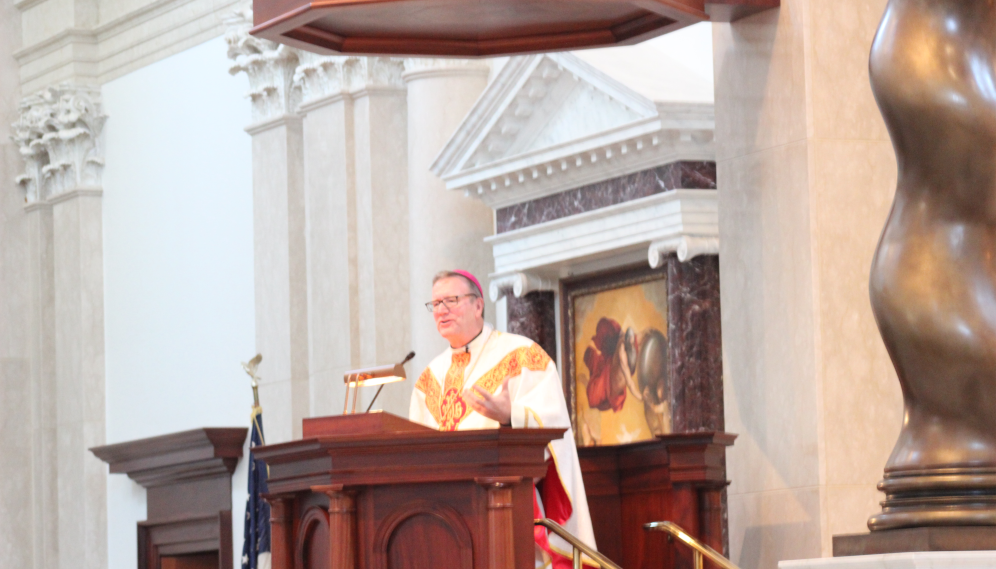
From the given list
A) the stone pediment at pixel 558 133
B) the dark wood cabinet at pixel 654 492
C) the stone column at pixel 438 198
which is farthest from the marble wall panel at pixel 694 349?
the dark wood cabinet at pixel 654 492

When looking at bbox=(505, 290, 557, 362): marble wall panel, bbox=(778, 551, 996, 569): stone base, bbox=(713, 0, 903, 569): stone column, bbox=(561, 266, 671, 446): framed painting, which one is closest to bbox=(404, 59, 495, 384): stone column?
bbox=(505, 290, 557, 362): marble wall panel

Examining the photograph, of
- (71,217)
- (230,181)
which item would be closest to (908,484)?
(230,181)

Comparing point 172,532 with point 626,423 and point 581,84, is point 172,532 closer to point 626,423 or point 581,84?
point 626,423

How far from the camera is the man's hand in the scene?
232 inches

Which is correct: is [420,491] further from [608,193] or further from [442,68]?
[442,68]

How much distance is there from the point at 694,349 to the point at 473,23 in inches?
119

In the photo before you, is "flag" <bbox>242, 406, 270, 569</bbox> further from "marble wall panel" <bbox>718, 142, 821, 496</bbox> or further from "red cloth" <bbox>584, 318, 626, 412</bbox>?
"marble wall panel" <bbox>718, 142, 821, 496</bbox>

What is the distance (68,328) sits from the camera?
47.4ft

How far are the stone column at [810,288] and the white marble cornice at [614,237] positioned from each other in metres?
2.55

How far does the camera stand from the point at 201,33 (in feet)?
42.5

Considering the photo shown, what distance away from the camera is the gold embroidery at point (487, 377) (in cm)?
644

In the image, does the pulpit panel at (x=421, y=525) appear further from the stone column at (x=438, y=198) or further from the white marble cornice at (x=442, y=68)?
the white marble cornice at (x=442, y=68)

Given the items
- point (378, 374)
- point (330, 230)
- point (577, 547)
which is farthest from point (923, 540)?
point (330, 230)

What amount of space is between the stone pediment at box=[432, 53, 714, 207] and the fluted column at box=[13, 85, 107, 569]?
5313 mm
